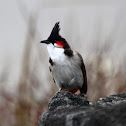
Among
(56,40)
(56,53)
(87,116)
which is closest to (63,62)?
(56,53)

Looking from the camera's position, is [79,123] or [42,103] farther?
[42,103]

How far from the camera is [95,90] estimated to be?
6195 mm

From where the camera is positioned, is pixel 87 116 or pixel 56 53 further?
pixel 56 53

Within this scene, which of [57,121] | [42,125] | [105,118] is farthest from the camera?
[42,125]

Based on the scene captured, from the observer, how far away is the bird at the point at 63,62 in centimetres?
503

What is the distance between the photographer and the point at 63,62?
503 centimetres

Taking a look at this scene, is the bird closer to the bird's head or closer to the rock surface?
the bird's head

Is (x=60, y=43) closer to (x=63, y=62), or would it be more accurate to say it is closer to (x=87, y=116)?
(x=63, y=62)

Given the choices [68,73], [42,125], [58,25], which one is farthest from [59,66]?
[42,125]

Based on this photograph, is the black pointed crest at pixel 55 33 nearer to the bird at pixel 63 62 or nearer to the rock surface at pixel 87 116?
the bird at pixel 63 62

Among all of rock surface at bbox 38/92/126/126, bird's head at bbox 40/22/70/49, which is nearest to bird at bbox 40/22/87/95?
bird's head at bbox 40/22/70/49

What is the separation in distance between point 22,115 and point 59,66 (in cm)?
156

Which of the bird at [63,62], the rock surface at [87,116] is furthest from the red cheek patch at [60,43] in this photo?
the rock surface at [87,116]

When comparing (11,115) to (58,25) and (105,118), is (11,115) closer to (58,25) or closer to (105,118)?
(58,25)
